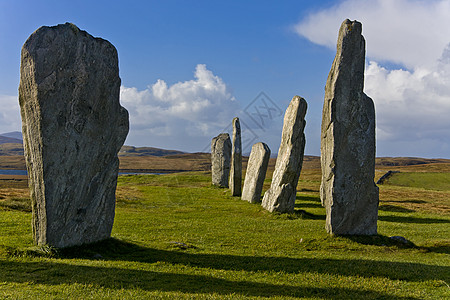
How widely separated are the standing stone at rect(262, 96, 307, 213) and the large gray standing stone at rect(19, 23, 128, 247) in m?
9.95

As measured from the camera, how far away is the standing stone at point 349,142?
14.3 metres

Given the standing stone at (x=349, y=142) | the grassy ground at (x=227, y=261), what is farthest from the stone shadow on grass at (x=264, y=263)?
the standing stone at (x=349, y=142)

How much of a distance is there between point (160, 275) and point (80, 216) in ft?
11.4

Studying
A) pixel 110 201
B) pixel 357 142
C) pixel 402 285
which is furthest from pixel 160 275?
pixel 357 142

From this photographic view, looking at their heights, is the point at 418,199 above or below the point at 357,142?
below

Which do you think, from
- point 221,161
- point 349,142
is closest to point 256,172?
point 349,142

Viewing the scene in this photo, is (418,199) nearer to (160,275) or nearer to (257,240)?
(257,240)

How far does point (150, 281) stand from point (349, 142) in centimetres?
938

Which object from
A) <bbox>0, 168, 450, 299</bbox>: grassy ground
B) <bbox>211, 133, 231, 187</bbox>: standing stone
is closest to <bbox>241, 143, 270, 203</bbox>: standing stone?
<bbox>0, 168, 450, 299</bbox>: grassy ground

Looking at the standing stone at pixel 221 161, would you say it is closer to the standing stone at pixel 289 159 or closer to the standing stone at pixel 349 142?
the standing stone at pixel 289 159

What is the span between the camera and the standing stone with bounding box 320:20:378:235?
14289mm

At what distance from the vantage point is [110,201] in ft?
39.5

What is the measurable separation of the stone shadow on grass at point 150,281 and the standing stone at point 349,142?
616 cm

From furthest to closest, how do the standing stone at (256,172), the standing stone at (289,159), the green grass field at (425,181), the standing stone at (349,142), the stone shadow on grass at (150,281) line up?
the green grass field at (425,181) → the standing stone at (256,172) → the standing stone at (289,159) → the standing stone at (349,142) → the stone shadow on grass at (150,281)
